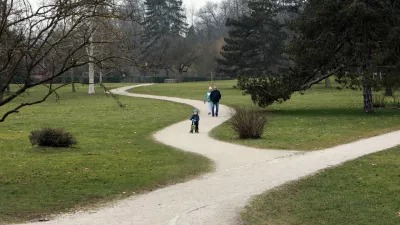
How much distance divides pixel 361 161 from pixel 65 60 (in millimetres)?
9056

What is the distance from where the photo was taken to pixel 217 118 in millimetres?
30828

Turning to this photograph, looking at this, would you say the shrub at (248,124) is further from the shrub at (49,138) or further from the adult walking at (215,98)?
the adult walking at (215,98)

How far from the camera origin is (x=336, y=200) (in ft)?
35.9

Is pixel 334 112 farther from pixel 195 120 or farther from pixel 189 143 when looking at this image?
pixel 189 143

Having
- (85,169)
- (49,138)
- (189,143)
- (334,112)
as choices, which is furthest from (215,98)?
(85,169)

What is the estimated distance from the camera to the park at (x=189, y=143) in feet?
34.3

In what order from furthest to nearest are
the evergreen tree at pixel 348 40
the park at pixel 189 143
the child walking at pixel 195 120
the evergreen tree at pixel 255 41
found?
1. the evergreen tree at pixel 255 41
2. the evergreen tree at pixel 348 40
3. the child walking at pixel 195 120
4. the park at pixel 189 143

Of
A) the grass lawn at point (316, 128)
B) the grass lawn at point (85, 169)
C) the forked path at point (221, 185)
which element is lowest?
the grass lawn at point (85, 169)

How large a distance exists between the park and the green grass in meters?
0.04

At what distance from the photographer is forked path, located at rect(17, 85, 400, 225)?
9.59m

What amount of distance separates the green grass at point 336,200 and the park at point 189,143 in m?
0.04

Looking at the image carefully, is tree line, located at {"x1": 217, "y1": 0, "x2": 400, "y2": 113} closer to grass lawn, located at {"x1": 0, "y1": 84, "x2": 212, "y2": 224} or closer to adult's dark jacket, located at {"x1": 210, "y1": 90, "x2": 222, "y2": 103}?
adult's dark jacket, located at {"x1": 210, "y1": 90, "x2": 222, "y2": 103}

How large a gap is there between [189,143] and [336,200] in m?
10.3

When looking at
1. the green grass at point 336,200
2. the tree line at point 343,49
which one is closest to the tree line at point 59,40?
the green grass at point 336,200
